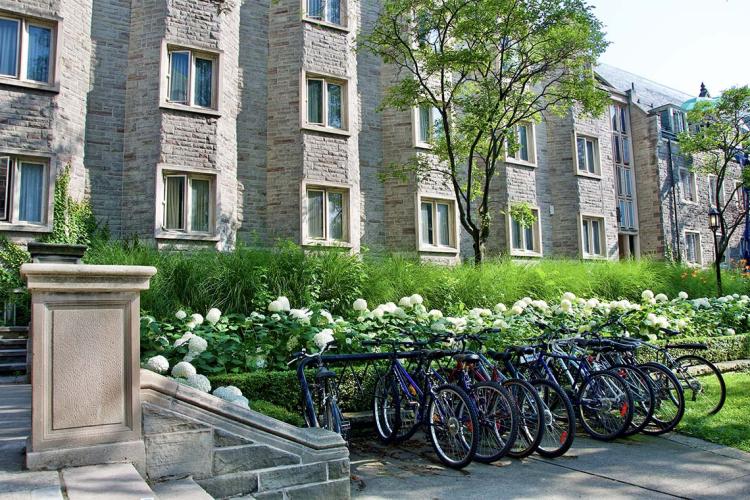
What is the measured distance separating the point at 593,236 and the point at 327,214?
→ 12.4 m

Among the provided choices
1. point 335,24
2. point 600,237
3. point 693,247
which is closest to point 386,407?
point 335,24

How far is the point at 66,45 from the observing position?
13078 mm

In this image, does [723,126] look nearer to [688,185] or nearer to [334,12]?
[688,185]

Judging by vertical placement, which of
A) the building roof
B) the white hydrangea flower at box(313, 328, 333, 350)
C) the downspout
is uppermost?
the building roof

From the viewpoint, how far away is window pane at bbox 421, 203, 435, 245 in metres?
17.9

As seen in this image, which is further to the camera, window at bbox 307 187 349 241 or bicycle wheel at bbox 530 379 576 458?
window at bbox 307 187 349 241

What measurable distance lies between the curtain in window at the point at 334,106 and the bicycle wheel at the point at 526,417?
12115mm

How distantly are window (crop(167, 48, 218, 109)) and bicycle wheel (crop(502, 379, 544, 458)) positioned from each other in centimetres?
1146

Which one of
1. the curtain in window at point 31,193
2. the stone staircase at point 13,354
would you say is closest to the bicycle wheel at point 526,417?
the stone staircase at point 13,354

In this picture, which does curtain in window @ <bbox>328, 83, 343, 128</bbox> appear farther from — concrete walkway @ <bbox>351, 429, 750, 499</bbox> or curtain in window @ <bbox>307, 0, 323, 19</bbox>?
concrete walkway @ <bbox>351, 429, 750, 499</bbox>

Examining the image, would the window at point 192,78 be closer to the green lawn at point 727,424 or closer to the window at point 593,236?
the green lawn at point 727,424

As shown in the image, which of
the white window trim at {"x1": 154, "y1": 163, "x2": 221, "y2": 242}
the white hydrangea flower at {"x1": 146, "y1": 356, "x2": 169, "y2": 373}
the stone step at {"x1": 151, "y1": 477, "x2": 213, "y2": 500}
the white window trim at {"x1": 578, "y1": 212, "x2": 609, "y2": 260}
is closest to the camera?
the stone step at {"x1": 151, "y1": 477, "x2": 213, "y2": 500}

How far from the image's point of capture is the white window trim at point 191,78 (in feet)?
46.1

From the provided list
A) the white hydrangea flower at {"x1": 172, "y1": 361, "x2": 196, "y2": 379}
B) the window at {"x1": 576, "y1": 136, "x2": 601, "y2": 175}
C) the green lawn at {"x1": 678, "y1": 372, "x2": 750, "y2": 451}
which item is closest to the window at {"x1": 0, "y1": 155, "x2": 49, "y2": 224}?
the white hydrangea flower at {"x1": 172, "y1": 361, "x2": 196, "y2": 379}
